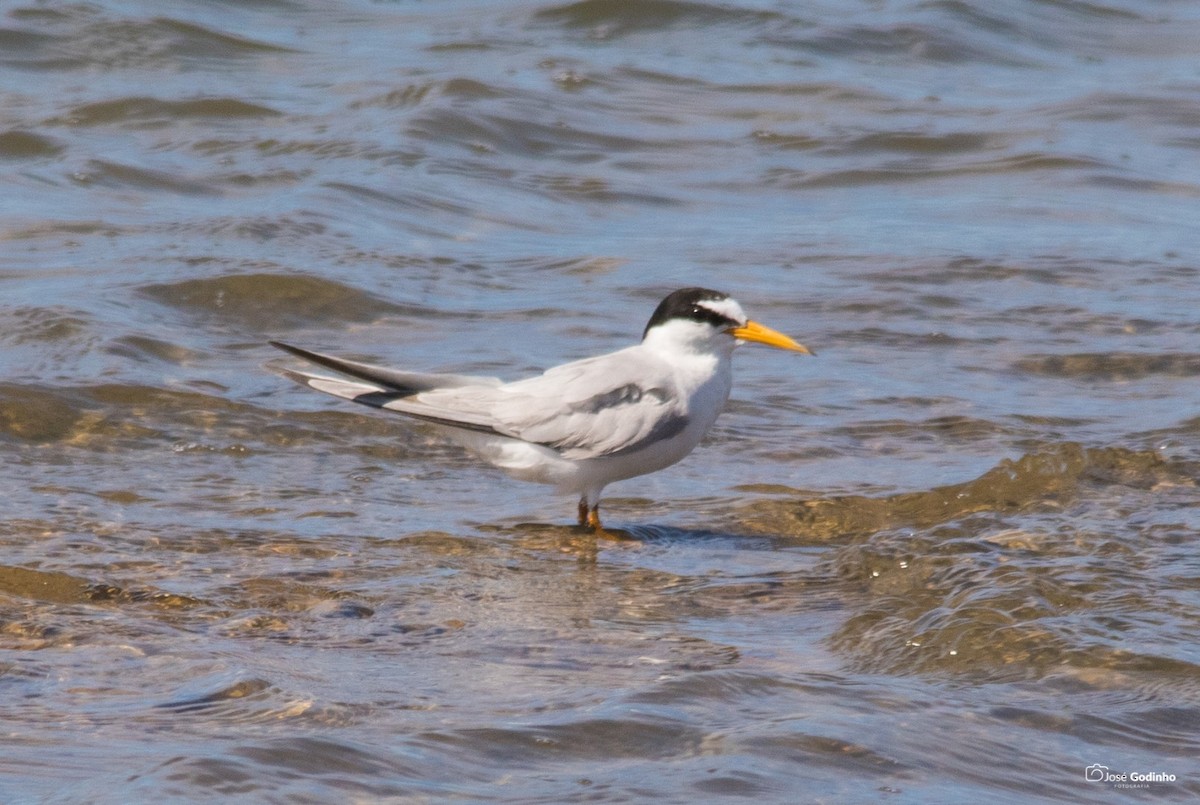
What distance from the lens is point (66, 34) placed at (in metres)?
13.5

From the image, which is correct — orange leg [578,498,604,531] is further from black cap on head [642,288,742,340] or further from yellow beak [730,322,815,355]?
yellow beak [730,322,815,355]

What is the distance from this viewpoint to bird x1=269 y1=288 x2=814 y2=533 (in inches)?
242

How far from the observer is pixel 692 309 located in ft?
21.0

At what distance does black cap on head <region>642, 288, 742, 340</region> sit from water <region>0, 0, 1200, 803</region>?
0.72 metres

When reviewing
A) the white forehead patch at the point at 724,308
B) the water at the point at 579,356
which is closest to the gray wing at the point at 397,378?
the water at the point at 579,356

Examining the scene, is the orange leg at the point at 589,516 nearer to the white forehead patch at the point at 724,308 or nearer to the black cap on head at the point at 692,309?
the black cap on head at the point at 692,309

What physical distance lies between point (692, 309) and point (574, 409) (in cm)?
59

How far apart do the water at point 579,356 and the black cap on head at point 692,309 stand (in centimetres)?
72

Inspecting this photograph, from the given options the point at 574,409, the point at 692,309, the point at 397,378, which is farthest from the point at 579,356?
the point at 397,378

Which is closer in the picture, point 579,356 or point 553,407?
point 553,407

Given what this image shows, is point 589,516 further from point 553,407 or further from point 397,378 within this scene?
point 397,378

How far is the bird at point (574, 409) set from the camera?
20.1 ft

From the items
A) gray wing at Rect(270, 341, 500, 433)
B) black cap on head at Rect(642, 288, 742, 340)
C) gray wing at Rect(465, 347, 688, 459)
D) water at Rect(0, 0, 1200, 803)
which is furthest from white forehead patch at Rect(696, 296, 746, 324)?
gray wing at Rect(270, 341, 500, 433)

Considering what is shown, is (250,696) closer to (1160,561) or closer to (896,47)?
(1160,561)
